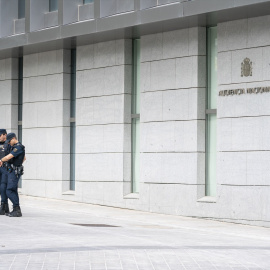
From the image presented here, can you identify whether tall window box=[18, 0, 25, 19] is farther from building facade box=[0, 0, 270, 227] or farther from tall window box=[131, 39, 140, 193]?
tall window box=[131, 39, 140, 193]

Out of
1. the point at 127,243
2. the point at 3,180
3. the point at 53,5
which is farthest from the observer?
the point at 53,5

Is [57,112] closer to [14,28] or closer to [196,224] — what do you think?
[14,28]

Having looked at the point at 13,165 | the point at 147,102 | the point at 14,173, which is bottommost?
the point at 14,173

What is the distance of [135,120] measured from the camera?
22625 millimetres

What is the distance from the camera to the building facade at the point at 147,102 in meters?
19.0

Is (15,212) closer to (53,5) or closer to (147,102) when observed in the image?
(147,102)

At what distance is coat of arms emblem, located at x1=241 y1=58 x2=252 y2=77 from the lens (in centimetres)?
1900

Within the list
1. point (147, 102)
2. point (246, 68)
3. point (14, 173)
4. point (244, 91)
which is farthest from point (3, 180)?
point (246, 68)

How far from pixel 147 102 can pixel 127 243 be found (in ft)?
28.2

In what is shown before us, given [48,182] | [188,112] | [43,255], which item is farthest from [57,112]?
[43,255]

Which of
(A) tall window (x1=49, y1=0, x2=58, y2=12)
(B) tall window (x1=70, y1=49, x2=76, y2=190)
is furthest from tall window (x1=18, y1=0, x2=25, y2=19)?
(B) tall window (x1=70, y1=49, x2=76, y2=190)

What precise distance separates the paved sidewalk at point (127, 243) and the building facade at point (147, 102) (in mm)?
1133

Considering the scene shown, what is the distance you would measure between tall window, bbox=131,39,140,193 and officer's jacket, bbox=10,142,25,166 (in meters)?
4.93

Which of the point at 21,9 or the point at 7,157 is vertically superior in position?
the point at 21,9
